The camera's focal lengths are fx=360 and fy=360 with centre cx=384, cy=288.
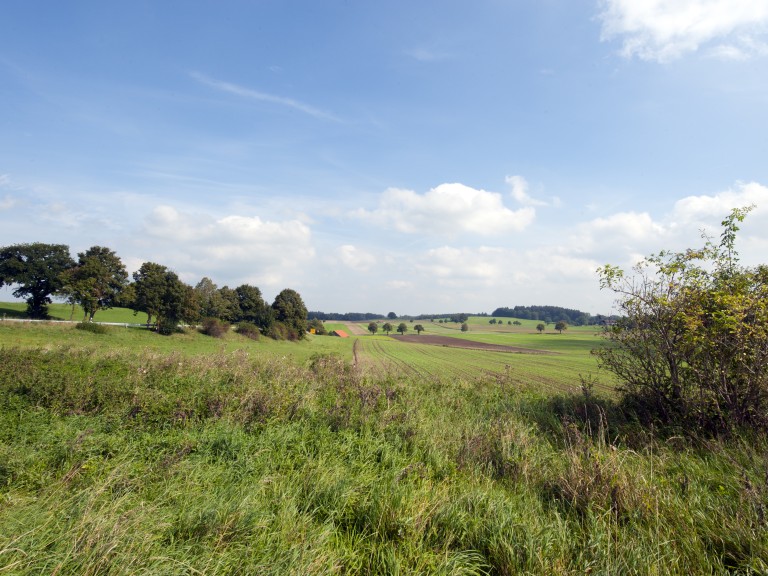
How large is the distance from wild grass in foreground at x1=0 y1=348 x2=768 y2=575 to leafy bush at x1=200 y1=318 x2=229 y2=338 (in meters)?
47.6

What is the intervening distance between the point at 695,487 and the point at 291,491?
19.4 ft

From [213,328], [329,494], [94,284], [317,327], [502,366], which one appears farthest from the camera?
[317,327]

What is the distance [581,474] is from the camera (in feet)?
17.6

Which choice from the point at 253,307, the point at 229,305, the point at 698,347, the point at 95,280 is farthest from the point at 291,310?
the point at 698,347

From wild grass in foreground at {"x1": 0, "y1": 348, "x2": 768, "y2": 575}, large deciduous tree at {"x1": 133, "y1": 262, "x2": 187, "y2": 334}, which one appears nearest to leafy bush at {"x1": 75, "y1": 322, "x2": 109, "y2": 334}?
large deciduous tree at {"x1": 133, "y1": 262, "x2": 187, "y2": 334}

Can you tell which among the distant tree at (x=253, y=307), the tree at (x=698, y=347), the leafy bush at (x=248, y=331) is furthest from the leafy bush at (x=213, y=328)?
the tree at (x=698, y=347)

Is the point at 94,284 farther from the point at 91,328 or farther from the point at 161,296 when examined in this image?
the point at 91,328

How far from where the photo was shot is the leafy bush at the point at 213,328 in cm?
5369

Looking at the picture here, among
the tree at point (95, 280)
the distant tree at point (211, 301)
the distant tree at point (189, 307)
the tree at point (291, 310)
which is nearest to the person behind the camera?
the tree at point (95, 280)

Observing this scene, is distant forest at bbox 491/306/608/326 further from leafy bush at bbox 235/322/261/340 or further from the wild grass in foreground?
the wild grass in foreground

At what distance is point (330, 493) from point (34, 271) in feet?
229

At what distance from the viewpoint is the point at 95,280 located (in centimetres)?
4869

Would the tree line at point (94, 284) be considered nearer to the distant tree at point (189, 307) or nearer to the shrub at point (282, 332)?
the distant tree at point (189, 307)

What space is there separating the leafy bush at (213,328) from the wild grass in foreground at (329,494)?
47.6 m
